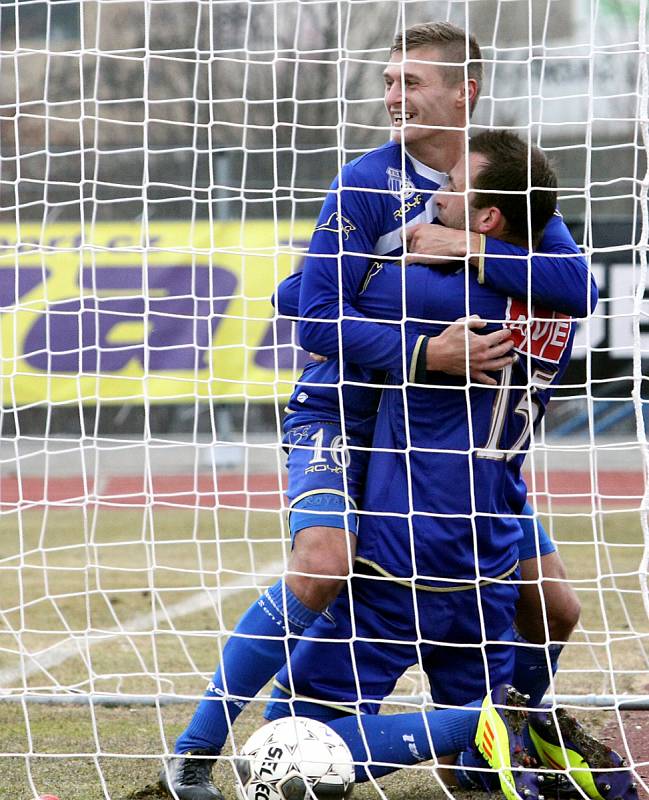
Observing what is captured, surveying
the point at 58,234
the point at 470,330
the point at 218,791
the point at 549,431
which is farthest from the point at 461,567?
the point at 58,234

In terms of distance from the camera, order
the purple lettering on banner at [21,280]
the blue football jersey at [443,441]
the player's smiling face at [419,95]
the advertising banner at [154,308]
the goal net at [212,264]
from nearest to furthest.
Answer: the blue football jersey at [443,441], the player's smiling face at [419,95], the goal net at [212,264], the advertising banner at [154,308], the purple lettering on banner at [21,280]

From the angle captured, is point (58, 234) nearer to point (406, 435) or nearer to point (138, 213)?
point (138, 213)

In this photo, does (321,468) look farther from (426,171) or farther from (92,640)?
(92,640)

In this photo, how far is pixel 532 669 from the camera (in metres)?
3.65

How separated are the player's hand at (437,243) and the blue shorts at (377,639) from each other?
888 millimetres

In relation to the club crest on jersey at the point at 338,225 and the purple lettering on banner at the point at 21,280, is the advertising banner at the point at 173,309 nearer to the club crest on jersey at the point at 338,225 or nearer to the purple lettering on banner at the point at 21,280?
the purple lettering on banner at the point at 21,280

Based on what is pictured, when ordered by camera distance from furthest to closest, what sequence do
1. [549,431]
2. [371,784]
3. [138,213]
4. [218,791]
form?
1. [138,213]
2. [549,431]
3. [371,784]
4. [218,791]

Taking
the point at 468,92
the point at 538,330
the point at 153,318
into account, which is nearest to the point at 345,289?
the point at 538,330

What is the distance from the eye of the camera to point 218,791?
3238mm

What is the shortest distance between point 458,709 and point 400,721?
0.16m

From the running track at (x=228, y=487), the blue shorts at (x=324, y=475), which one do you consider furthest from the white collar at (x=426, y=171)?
the running track at (x=228, y=487)

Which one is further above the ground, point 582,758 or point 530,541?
point 530,541

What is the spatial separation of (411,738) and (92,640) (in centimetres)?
263

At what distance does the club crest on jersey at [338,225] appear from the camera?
3229 mm
